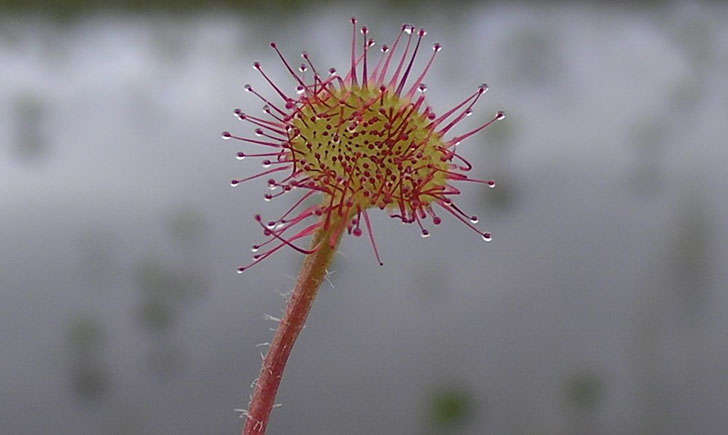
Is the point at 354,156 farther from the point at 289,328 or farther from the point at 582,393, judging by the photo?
the point at 582,393

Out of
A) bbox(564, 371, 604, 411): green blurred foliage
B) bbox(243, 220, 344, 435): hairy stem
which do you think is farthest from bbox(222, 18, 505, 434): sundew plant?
bbox(564, 371, 604, 411): green blurred foliage

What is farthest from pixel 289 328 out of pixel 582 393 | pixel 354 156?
pixel 582 393

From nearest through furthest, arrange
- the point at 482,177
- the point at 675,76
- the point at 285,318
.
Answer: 1. the point at 285,318
2. the point at 482,177
3. the point at 675,76

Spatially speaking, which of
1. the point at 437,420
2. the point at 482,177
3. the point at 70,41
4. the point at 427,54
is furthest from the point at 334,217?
the point at 70,41

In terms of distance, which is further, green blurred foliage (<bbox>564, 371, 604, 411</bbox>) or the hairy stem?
green blurred foliage (<bbox>564, 371, 604, 411</bbox>)

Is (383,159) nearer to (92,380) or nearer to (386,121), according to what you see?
(386,121)

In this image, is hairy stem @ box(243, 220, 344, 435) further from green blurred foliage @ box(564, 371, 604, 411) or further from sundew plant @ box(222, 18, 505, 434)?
green blurred foliage @ box(564, 371, 604, 411)

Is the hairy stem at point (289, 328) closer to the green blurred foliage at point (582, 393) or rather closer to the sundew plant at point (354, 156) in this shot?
the sundew plant at point (354, 156)

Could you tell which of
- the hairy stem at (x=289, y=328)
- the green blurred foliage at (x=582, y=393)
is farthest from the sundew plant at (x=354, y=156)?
the green blurred foliage at (x=582, y=393)
